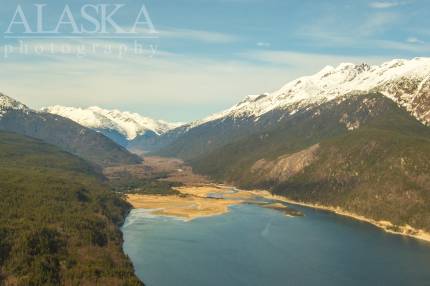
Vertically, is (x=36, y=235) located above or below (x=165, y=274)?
above

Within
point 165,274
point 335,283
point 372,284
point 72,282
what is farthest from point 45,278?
point 372,284

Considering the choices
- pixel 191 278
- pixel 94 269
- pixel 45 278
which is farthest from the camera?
pixel 191 278

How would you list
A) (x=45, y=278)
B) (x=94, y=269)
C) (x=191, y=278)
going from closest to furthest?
(x=45, y=278) < (x=94, y=269) < (x=191, y=278)

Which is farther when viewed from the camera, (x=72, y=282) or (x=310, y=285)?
(x=310, y=285)

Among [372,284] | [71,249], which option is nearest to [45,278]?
[71,249]

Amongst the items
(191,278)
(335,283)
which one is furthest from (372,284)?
(191,278)

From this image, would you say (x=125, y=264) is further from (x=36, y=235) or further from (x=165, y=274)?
(x=36, y=235)

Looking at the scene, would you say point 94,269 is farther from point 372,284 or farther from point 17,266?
point 372,284

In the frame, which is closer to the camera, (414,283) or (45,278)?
(45,278)
